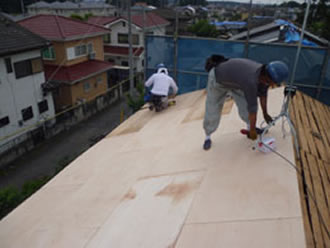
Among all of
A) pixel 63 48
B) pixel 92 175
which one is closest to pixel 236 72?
pixel 92 175

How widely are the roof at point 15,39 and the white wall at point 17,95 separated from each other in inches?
10.8

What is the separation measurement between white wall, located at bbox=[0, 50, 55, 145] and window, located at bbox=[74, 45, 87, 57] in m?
2.87

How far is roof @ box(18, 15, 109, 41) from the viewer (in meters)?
11.4

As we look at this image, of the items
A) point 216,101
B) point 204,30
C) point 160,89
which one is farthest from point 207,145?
point 204,30

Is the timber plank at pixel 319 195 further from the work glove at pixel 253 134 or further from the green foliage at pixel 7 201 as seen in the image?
the green foliage at pixel 7 201

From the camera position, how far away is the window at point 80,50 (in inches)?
489

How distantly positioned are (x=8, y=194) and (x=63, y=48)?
806 centimetres

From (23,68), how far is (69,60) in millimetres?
3087

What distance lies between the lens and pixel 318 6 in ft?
64.0

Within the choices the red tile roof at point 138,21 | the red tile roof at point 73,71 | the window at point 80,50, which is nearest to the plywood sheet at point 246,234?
the red tile roof at point 73,71

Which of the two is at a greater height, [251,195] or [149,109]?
[251,195]

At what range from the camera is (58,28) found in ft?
38.8

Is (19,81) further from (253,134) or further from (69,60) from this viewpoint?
(253,134)

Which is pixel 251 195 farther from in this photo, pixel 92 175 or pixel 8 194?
pixel 8 194
